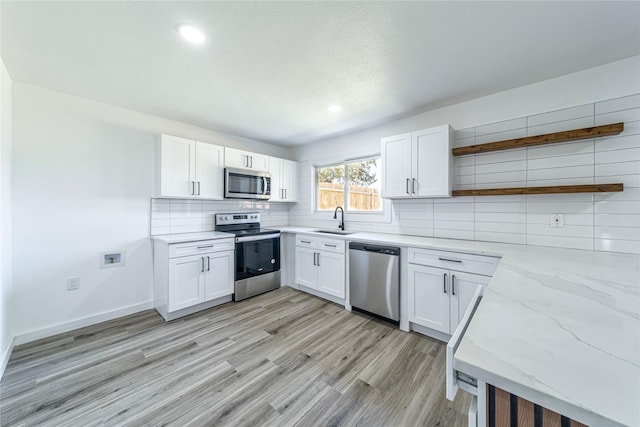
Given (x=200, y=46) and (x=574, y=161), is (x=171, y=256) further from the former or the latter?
(x=574, y=161)

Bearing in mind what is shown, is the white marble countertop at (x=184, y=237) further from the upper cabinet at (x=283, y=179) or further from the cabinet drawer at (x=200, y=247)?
the upper cabinet at (x=283, y=179)

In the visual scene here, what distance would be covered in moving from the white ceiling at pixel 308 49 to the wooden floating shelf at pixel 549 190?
998 millimetres

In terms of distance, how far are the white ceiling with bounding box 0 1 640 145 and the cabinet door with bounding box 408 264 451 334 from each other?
181cm

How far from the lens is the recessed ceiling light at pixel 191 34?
1.58 metres

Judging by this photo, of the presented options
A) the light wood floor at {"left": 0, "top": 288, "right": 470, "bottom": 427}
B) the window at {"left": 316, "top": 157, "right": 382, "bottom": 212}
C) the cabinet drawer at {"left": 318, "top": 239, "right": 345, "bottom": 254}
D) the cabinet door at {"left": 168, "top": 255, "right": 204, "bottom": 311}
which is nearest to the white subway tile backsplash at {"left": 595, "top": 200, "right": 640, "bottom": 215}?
the light wood floor at {"left": 0, "top": 288, "right": 470, "bottom": 427}

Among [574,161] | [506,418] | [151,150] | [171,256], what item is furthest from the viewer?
[151,150]

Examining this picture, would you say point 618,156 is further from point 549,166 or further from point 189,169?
point 189,169

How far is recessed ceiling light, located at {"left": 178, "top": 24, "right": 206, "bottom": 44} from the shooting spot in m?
1.58

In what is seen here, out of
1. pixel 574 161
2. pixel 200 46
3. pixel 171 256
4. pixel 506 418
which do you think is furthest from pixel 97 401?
pixel 574 161

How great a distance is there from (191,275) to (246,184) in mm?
1474

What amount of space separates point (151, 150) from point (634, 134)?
476 centimetres

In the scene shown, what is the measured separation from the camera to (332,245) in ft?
10.6

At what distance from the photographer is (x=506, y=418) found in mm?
574

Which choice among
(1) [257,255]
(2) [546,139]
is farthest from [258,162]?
(2) [546,139]
